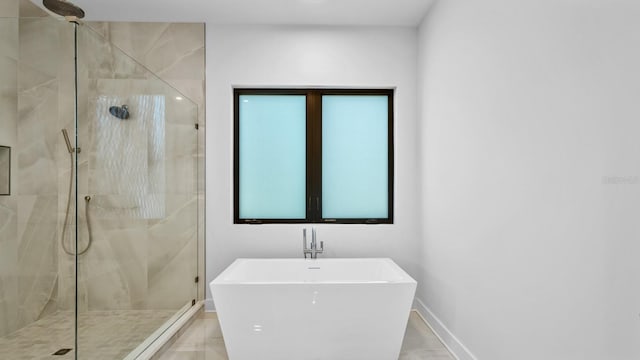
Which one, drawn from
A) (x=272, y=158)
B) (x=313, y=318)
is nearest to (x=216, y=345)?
(x=313, y=318)

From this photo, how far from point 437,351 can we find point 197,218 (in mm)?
2215

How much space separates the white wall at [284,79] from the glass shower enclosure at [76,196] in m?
0.63

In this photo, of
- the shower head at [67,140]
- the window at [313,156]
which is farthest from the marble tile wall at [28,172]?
the window at [313,156]

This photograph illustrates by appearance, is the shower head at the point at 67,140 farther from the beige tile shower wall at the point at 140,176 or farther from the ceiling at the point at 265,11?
the ceiling at the point at 265,11

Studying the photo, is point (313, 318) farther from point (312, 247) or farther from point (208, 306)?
point (208, 306)

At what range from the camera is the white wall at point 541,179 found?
112 centimetres

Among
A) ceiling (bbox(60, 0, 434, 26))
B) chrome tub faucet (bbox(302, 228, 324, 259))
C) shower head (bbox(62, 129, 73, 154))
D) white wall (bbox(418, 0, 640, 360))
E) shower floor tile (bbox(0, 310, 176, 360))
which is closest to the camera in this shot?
white wall (bbox(418, 0, 640, 360))

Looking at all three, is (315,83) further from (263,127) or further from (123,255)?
(123,255)

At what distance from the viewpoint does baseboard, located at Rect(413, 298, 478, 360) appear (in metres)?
2.19

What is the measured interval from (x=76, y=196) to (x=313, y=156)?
74.9 inches

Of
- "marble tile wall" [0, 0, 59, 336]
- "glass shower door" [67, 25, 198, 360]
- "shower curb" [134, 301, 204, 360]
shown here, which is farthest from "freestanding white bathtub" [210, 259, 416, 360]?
"marble tile wall" [0, 0, 59, 336]

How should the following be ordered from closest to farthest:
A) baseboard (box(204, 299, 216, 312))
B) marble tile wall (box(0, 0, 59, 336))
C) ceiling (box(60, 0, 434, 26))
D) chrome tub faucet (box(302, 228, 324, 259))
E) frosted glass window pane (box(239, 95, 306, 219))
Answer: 1. marble tile wall (box(0, 0, 59, 336))
2. ceiling (box(60, 0, 434, 26))
3. chrome tub faucet (box(302, 228, 324, 259))
4. baseboard (box(204, 299, 216, 312))
5. frosted glass window pane (box(239, 95, 306, 219))

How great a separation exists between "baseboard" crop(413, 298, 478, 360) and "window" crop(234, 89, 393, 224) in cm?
83

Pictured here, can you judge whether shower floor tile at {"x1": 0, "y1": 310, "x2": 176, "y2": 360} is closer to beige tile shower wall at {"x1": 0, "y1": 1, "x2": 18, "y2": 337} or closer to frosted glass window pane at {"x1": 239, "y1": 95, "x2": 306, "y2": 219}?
beige tile shower wall at {"x1": 0, "y1": 1, "x2": 18, "y2": 337}
